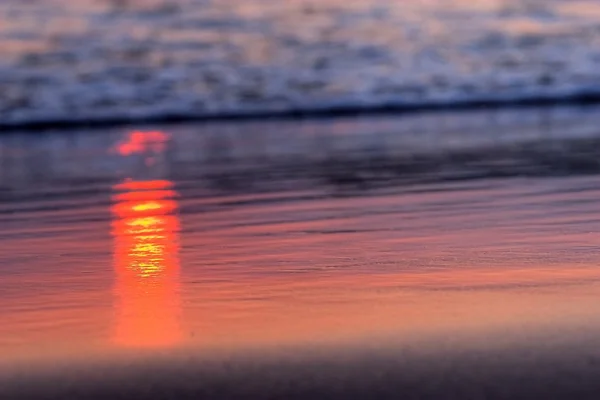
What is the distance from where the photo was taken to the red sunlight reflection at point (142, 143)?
14.8 m

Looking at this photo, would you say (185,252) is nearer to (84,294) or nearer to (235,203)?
(84,294)

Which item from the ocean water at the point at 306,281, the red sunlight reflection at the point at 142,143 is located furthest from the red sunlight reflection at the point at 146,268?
the red sunlight reflection at the point at 142,143

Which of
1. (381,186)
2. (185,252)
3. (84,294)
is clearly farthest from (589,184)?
(84,294)

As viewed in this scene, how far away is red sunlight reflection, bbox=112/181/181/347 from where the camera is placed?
4.61m

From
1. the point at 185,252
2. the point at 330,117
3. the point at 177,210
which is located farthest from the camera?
the point at 330,117

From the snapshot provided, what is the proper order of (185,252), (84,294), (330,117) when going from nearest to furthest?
(84,294)
(185,252)
(330,117)

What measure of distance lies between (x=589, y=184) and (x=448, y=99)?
13.5 m

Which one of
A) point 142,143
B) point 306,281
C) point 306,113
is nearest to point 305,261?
point 306,281

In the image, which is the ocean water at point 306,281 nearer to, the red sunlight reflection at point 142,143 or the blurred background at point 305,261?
the blurred background at point 305,261

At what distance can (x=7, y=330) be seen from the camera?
4.67 meters

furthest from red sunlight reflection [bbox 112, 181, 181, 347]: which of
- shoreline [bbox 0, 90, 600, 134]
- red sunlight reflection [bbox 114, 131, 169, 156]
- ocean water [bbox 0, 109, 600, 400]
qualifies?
shoreline [bbox 0, 90, 600, 134]

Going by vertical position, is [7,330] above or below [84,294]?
below

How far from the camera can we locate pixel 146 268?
6.08 m

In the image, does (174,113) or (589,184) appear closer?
(589,184)
